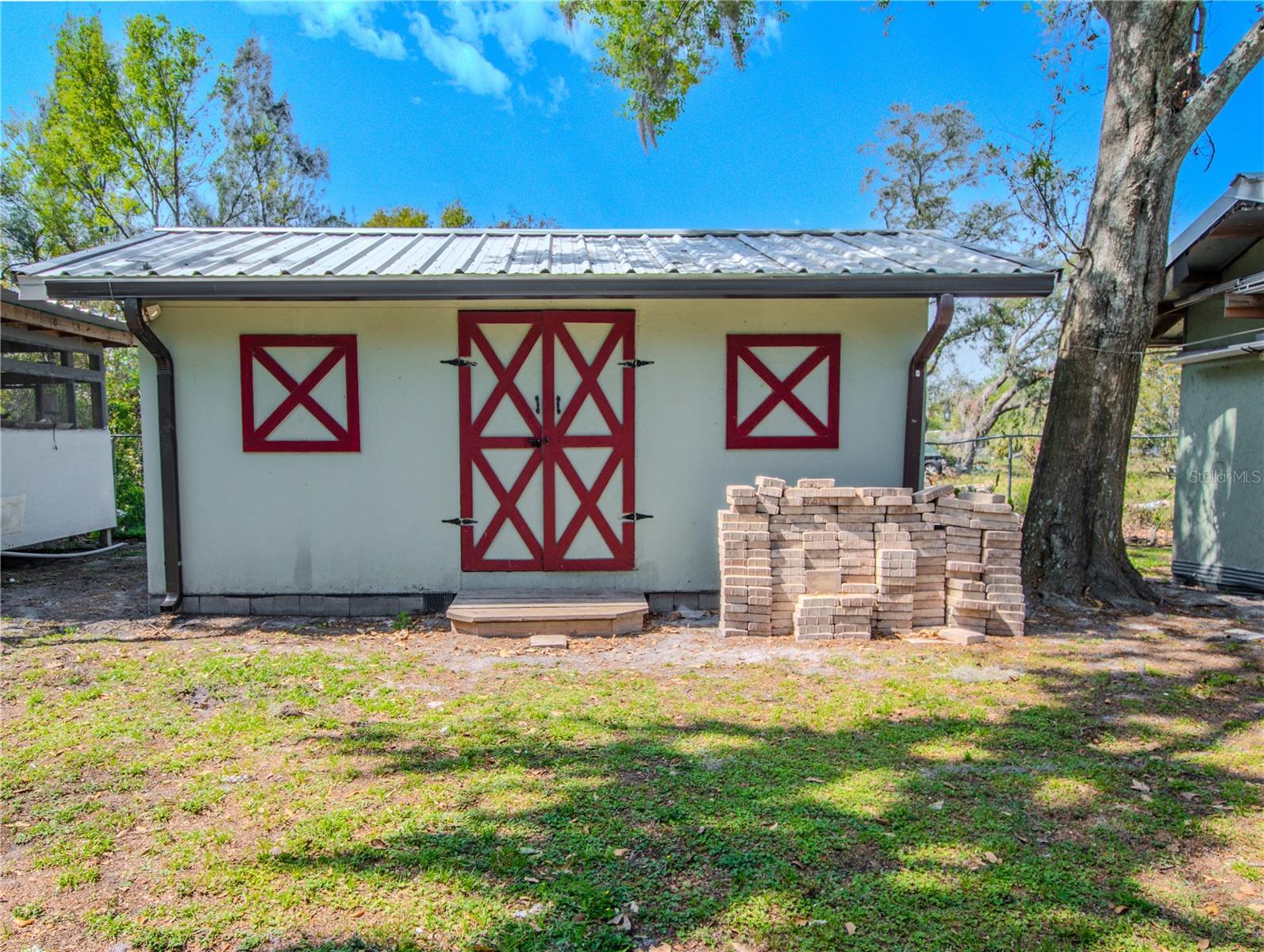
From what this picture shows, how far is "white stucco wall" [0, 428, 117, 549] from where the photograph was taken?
25.1 feet

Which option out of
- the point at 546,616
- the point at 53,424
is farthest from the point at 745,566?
the point at 53,424

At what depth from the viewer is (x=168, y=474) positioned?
5.74 meters

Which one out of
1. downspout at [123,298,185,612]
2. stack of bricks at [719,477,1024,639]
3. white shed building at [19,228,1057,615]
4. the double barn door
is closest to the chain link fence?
stack of bricks at [719,477,1024,639]

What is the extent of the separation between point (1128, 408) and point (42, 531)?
11.1m

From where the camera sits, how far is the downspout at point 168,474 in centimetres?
567

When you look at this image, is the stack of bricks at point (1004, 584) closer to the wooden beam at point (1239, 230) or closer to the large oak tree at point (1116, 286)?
the large oak tree at point (1116, 286)

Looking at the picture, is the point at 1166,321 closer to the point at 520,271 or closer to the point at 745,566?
the point at 745,566

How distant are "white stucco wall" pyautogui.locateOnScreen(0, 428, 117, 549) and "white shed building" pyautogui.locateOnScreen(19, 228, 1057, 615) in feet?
10.5

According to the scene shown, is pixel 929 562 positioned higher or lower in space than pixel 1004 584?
higher

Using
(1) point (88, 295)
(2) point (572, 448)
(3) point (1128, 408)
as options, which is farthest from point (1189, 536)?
(1) point (88, 295)

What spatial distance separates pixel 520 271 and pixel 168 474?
3.29 m

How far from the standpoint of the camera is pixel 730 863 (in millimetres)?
2457

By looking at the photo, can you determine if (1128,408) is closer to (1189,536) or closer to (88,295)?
(1189,536)
